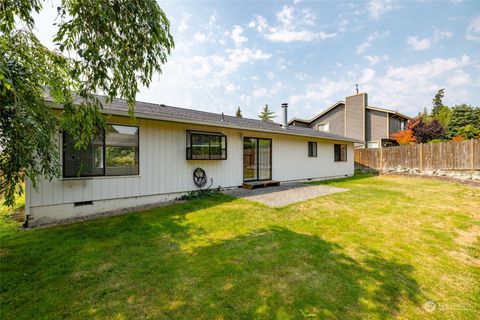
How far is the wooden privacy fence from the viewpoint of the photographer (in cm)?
1002

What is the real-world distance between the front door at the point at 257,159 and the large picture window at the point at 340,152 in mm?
5612

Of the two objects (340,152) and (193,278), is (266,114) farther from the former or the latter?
(193,278)

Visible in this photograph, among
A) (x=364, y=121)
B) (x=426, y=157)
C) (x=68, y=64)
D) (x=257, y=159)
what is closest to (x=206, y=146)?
(x=257, y=159)

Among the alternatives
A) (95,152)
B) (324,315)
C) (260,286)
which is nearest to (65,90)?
(95,152)

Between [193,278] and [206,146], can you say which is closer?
[193,278]

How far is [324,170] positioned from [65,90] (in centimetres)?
1130

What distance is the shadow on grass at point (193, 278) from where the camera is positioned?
6.72 ft

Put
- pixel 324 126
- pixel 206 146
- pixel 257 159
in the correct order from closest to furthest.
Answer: pixel 206 146 < pixel 257 159 < pixel 324 126

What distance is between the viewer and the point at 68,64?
A: 9.14 feet

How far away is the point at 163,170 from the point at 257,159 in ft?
12.9

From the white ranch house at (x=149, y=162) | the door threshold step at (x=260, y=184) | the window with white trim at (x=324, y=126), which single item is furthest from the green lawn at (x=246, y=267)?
the window with white trim at (x=324, y=126)

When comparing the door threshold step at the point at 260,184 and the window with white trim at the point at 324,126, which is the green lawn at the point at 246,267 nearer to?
the door threshold step at the point at 260,184

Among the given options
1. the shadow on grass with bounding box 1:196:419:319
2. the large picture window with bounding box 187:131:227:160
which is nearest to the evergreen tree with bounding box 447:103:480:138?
the large picture window with bounding box 187:131:227:160

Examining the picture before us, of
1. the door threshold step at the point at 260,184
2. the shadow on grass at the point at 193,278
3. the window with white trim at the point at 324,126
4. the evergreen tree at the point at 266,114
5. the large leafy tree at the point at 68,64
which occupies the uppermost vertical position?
the evergreen tree at the point at 266,114
